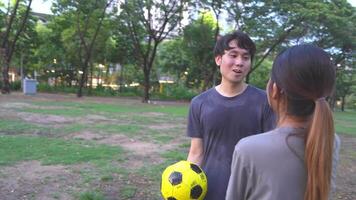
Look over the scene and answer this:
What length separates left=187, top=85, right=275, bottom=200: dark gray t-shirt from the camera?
246 centimetres

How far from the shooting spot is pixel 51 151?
787 cm

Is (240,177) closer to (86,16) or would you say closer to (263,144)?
(263,144)

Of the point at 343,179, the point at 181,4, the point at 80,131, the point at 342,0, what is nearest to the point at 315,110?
the point at 343,179

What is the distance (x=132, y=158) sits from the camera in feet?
25.4


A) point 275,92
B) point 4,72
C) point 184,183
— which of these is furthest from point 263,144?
point 4,72

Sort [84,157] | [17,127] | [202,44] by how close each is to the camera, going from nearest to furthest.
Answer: [84,157] → [17,127] → [202,44]

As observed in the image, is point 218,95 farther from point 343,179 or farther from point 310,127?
point 343,179

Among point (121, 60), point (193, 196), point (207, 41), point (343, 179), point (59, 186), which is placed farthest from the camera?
point (121, 60)

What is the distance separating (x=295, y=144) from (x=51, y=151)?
694cm

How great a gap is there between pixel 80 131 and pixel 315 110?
381 inches

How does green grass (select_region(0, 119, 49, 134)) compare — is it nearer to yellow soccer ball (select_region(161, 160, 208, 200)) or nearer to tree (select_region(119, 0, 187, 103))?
yellow soccer ball (select_region(161, 160, 208, 200))

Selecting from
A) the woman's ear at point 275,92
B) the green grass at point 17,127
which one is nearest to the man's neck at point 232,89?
the woman's ear at point 275,92

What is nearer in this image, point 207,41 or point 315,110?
point 315,110

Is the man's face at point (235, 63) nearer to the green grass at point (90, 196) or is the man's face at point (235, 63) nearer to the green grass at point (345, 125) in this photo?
the green grass at point (90, 196)
